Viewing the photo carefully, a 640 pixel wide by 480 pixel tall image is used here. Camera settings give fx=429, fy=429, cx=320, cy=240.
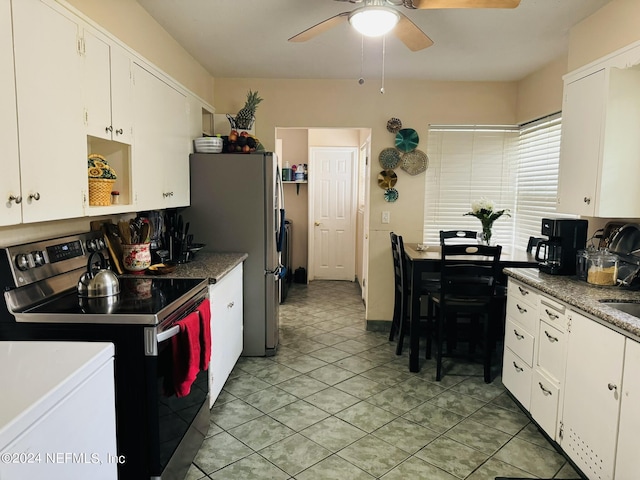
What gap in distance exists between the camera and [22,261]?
1758mm

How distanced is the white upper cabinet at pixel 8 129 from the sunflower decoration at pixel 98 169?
21.5 inches

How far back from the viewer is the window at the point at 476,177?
4.25 metres

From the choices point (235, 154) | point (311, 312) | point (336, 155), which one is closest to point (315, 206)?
point (336, 155)

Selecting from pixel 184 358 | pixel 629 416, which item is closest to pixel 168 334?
pixel 184 358

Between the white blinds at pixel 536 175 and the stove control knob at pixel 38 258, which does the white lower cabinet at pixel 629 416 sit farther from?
the stove control knob at pixel 38 258

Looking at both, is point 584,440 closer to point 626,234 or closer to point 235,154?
point 626,234

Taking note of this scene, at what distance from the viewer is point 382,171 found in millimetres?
4223

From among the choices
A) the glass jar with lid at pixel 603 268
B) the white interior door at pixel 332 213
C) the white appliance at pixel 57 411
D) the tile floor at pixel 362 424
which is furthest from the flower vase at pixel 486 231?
the white appliance at pixel 57 411

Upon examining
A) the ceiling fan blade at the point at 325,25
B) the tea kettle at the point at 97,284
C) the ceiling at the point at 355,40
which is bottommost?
the tea kettle at the point at 97,284

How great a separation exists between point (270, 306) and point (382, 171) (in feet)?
5.68

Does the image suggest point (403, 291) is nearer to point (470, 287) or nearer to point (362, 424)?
point (470, 287)

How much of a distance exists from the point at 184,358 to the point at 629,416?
1839mm

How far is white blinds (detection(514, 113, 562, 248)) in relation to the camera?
11.8 feet

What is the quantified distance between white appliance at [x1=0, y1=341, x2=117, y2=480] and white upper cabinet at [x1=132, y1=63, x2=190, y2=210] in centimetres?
136
